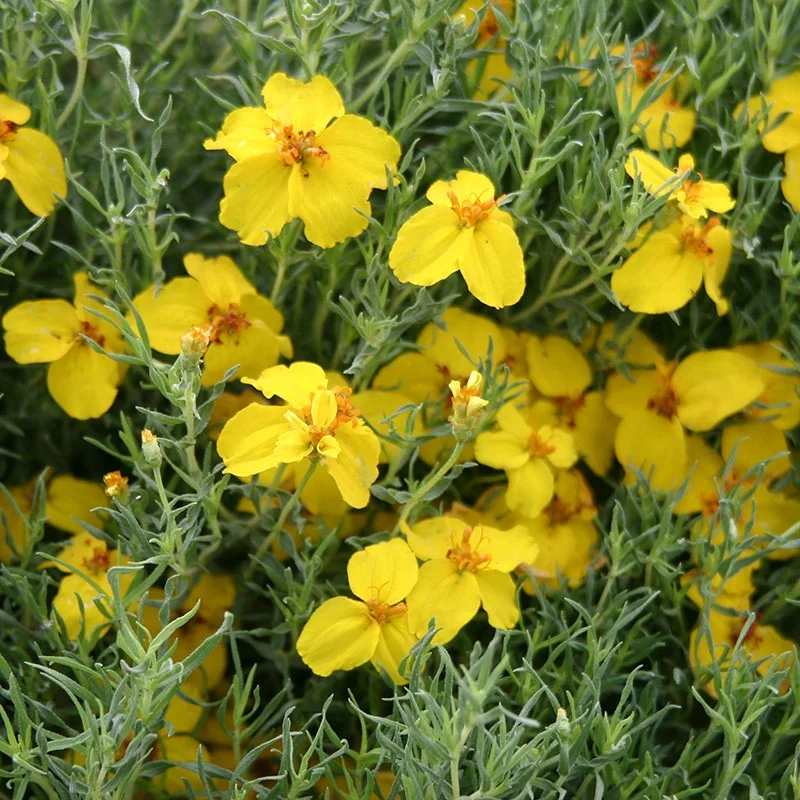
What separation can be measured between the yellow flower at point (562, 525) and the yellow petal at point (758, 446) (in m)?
0.18

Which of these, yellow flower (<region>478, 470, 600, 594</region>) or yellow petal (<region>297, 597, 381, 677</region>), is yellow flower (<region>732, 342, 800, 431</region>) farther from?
yellow petal (<region>297, 597, 381, 677</region>)

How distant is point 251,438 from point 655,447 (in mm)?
470

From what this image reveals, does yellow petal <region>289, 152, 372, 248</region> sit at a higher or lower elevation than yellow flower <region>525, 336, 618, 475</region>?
higher

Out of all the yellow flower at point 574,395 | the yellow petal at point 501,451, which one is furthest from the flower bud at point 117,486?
the yellow flower at point 574,395

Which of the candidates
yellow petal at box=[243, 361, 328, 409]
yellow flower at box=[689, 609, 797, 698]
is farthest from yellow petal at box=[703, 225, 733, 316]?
yellow petal at box=[243, 361, 328, 409]

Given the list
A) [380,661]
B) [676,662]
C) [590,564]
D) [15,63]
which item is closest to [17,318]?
[15,63]

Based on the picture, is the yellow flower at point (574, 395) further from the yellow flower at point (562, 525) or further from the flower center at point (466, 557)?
the flower center at point (466, 557)

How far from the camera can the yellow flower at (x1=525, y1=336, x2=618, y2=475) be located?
4.35 feet

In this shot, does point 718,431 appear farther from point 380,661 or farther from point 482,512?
point 380,661

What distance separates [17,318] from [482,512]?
54 cm

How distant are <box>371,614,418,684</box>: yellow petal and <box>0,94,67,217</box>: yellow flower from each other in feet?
1.78

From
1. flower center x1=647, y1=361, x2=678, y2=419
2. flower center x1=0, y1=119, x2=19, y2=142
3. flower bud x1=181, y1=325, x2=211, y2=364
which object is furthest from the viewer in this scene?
flower center x1=647, y1=361, x2=678, y2=419

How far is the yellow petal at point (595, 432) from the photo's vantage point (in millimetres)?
1340

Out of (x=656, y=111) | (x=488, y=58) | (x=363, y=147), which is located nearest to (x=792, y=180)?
(x=656, y=111)
